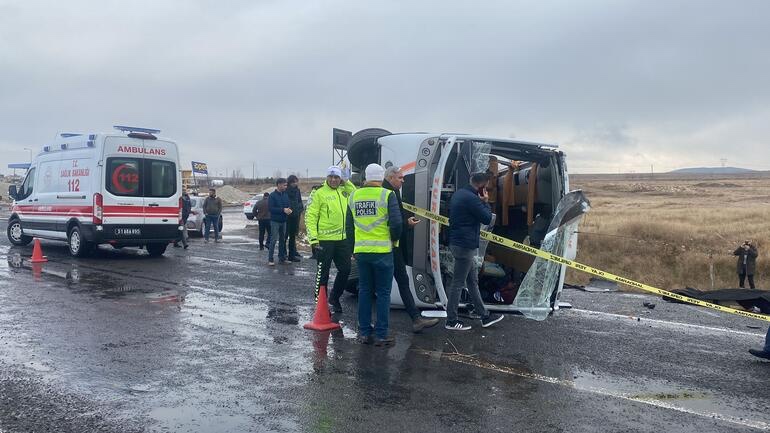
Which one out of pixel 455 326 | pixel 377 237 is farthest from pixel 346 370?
pixel 455 326

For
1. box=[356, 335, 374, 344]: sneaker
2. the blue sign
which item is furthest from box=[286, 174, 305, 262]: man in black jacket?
the blue sign

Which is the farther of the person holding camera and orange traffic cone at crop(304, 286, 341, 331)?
the person holding camera

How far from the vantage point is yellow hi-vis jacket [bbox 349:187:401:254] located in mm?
6527

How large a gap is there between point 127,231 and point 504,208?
Result: 8.33m

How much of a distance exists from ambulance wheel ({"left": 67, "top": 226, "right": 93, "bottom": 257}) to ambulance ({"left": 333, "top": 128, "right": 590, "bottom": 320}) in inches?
324

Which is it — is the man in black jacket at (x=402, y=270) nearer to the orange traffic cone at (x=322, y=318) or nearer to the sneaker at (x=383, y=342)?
the sneaker at (x=383, y=342)

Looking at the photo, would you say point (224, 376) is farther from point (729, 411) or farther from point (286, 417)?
point (729, 411)

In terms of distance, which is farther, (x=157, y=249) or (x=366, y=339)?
(x=157, y=249)

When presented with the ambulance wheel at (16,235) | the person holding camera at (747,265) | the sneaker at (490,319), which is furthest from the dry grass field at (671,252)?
the ambulance wheel at (16,235)

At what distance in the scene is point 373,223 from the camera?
6.53 m

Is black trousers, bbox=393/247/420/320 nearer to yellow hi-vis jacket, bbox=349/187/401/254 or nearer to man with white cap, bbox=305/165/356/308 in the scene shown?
yellow hi-vis jacket, bbox=349/187/401/254

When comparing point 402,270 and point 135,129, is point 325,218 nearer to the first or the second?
point 402,270

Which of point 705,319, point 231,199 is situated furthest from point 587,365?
point 231,199

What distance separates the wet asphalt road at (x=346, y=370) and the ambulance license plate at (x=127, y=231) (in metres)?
4.04
